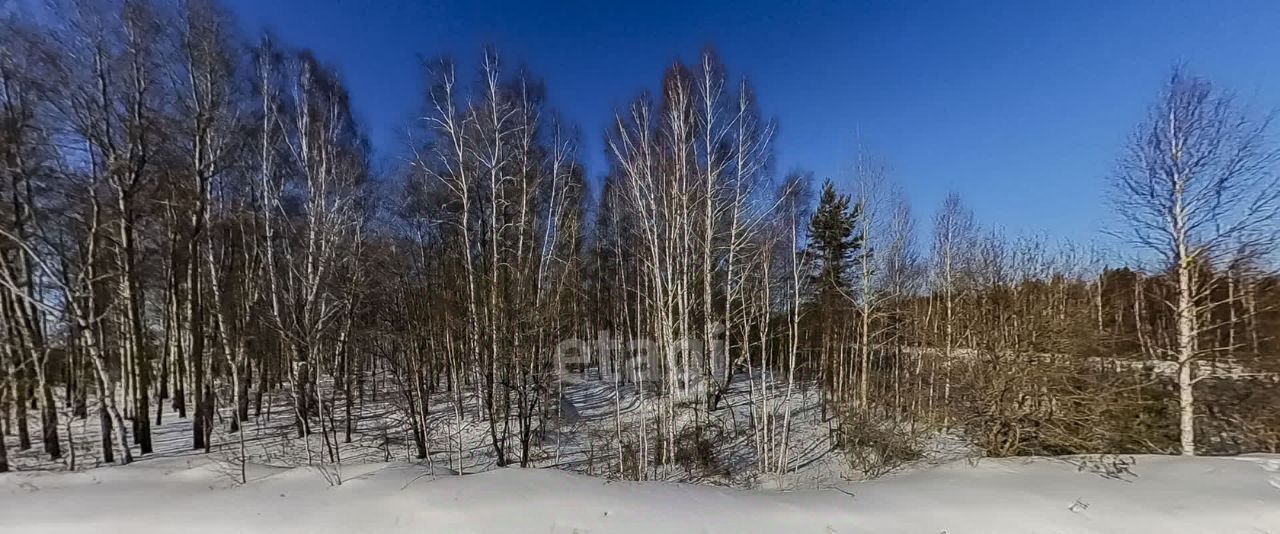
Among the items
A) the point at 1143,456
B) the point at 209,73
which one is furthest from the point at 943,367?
the point at 209,73

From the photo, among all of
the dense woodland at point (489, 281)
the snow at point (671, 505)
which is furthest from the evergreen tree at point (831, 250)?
the snow at point (671, 505)

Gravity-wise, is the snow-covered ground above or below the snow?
below

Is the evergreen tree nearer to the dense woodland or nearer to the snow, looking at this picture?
the dense woodland

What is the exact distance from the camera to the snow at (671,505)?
4.37 metres

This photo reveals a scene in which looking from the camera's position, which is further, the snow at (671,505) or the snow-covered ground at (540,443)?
the snow-covered ground at (540,443)

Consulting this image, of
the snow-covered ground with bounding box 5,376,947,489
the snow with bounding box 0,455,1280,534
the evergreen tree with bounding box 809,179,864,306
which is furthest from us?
the evergreen tree with bounding box 809,179,864,306

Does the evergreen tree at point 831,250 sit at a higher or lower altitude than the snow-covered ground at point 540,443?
higher

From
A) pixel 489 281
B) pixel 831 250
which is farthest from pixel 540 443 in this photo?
pixel 831 250

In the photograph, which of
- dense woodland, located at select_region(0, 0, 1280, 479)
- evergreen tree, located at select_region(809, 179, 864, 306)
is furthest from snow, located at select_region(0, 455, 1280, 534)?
evergreen tree, located at select_region(809, 179, 864, 306)

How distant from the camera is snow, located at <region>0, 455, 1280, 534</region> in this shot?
437 centimetres

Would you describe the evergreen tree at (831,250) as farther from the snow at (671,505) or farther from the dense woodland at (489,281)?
the snow at (671,505)

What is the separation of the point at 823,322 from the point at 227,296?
19.0m

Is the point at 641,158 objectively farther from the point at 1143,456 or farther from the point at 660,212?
the point at 1143,456

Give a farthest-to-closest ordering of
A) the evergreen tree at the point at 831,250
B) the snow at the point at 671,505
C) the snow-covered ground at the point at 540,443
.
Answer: the evergreen tree at the point at 831,250 < the snow-covered ground at the point at 540,443 < the snow at the point at 671,505
